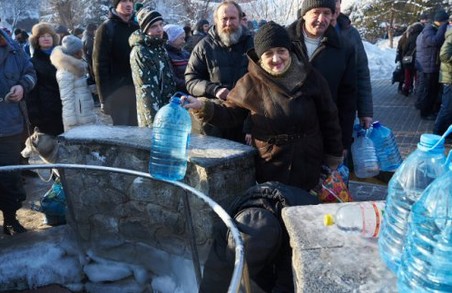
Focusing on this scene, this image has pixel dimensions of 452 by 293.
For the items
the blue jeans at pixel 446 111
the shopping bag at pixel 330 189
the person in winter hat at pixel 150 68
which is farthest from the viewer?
the blue jeans at pixel 446 111

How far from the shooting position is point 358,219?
5.73 feet

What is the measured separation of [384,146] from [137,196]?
2347 millimetres

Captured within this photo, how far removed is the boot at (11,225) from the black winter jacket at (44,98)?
4.57 ft

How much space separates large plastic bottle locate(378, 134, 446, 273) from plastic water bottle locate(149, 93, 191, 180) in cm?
159

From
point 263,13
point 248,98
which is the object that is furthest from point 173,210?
point 263,13

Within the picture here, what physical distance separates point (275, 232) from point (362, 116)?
7.97 ft

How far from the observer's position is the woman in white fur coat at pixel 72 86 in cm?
481

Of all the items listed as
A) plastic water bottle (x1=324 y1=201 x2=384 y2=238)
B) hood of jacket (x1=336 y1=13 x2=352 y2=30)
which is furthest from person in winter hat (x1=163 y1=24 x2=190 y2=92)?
plastic water bottle (x1=324 y1=201 x2=384 y2=238)

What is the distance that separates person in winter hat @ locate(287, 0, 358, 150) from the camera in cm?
332

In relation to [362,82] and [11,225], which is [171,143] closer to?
[362,82]

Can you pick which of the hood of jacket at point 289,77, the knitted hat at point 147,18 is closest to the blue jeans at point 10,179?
the knitted hat at point 147,18

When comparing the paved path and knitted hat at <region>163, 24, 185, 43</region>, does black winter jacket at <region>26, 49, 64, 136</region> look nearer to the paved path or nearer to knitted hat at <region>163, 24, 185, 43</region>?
knitted hat at <region>163, 24, 185, 43</region>

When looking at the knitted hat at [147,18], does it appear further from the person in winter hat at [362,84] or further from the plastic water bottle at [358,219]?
the plastic water bottle at [358,219]

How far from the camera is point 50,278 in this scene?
12.4ft
